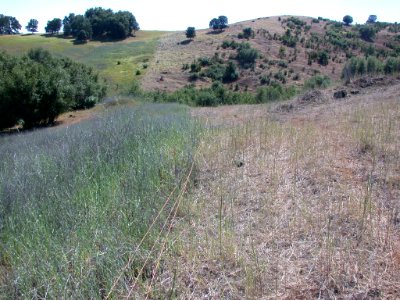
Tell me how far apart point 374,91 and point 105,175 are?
1240 centimetres

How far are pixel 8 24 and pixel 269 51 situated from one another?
58432mm

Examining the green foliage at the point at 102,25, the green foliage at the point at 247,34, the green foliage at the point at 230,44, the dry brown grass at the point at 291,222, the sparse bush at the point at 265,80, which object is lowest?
the dry brown grass at the point at 291,222

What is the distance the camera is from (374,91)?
1509 centimetres

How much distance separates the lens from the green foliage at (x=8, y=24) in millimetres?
86188

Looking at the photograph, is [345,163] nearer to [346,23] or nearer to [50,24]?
[346,23]

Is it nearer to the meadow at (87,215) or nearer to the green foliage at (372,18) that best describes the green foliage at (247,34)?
the green foliage at (372,18)

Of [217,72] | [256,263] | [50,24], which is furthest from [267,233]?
[50,24]

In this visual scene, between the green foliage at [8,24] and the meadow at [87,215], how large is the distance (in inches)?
3592

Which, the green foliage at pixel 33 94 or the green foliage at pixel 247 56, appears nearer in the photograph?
the green foliage at pixel 33 94

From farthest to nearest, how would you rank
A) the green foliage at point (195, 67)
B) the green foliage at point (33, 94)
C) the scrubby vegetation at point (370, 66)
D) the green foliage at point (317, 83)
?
the green foliage at point (195, 67) → the green foliage at point (33, 94) → the green foliage at point (317, 83) → the scrubby vegetation at point (370, 66)

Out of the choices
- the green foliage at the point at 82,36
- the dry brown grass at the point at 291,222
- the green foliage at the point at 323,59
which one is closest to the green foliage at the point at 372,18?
the green foliage at the point at 323,59

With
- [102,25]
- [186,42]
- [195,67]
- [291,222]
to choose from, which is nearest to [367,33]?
[186,42]

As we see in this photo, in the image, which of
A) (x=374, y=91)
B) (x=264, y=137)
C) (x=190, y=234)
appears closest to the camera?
(x=190, y=234)

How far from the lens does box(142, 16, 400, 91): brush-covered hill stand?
4972cm
